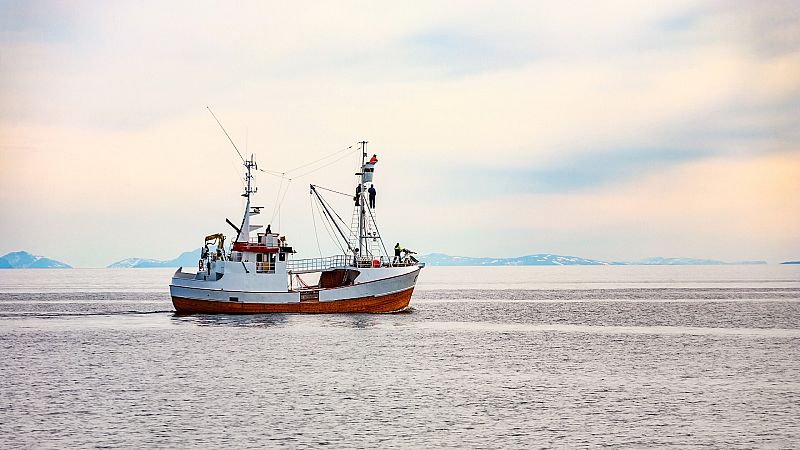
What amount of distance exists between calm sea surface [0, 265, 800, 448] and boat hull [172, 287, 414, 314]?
1.53 meters

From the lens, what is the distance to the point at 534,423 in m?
36.7

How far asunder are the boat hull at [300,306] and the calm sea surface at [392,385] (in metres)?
1.53

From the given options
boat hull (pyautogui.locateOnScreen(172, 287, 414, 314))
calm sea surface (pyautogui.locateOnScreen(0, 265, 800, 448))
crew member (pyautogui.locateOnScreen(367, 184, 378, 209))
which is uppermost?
crew member (pyautogui.locateOnScreen(367, 184, 378, 209))

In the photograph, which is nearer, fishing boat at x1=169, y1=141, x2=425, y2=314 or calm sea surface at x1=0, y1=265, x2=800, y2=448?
calm sea surface at x1=0, y1=265, x2=800, y2=448

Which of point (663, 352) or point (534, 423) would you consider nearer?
point (534, 423)

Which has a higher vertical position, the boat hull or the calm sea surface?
the boat hull

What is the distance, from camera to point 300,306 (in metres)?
83.5

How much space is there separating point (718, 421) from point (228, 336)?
43500 mm

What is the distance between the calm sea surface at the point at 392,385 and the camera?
1364 inches

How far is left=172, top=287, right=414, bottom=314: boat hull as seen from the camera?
82.2m

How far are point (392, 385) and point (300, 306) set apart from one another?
125 ft

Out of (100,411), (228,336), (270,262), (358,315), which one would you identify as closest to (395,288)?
(358,315)

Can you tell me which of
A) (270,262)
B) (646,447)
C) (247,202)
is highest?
(247,202)

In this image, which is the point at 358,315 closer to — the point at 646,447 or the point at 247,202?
the point at 247,202
